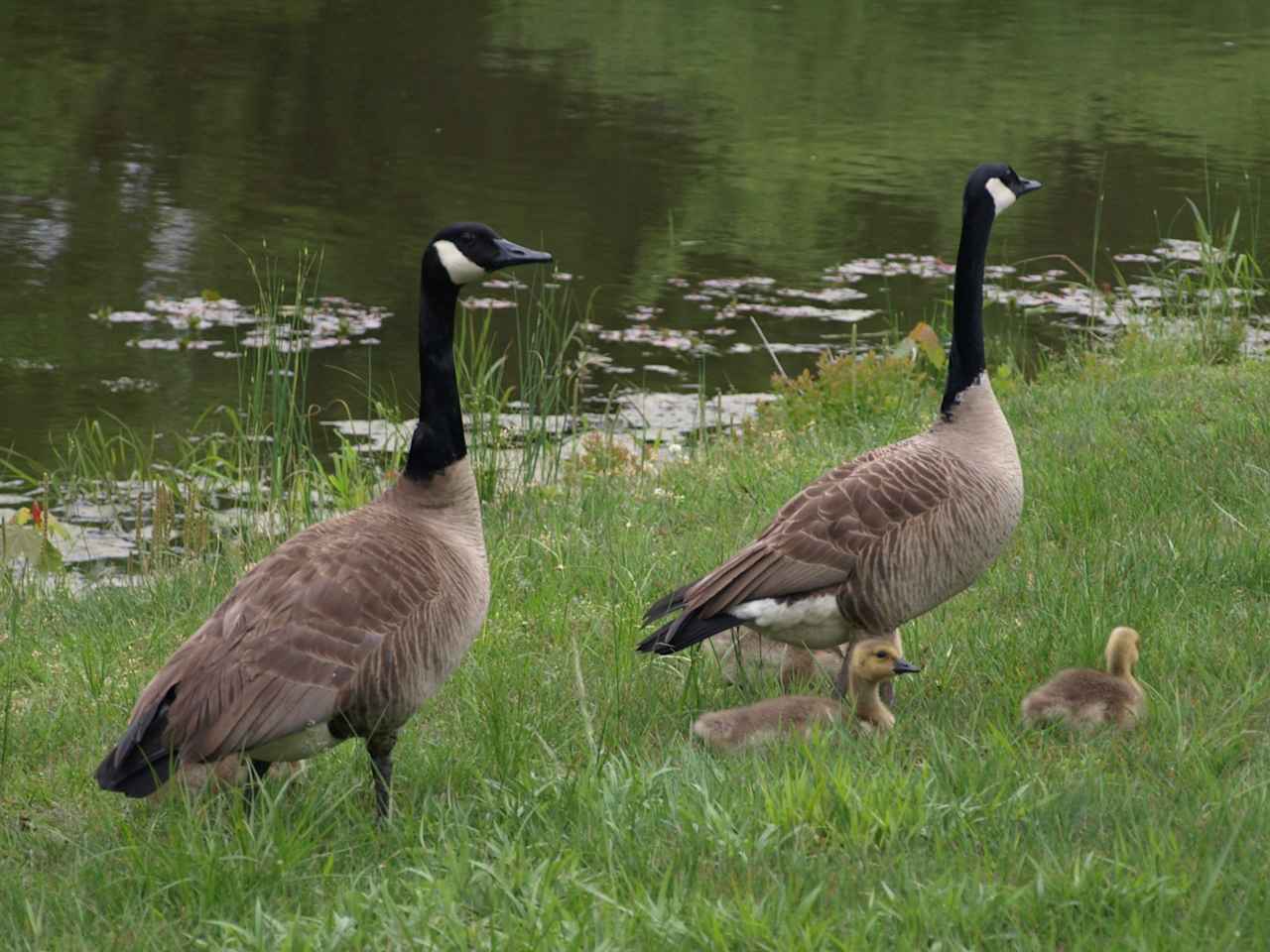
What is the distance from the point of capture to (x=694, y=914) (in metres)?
3.57

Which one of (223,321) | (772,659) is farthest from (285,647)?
(223,321)

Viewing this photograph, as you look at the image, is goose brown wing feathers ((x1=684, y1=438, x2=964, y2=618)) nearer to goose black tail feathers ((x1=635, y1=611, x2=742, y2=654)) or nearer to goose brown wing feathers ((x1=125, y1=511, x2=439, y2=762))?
goose black tail feathers ((x1=635, y1=611, x2=742, y2=654))

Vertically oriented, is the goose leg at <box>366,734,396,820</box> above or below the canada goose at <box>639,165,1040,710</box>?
below

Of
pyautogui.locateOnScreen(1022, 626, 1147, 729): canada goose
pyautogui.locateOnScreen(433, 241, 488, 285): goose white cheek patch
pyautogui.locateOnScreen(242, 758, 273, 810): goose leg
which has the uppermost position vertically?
pyautogui.locateOnScreen(433, 241, 488, 285): goose white cheek patch

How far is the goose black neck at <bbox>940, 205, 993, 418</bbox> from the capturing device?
619 cm

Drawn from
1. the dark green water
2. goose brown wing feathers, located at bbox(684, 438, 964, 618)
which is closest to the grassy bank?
goose brown wing feathers, located at bbox(684, 438, 964, 618)

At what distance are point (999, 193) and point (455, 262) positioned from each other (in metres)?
2.52

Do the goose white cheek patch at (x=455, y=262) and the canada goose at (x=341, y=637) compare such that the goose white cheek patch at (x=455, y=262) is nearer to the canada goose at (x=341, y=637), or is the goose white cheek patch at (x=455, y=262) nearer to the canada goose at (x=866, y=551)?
the canada goose at (x=341, y=637)

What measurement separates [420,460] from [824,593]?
1454 mm

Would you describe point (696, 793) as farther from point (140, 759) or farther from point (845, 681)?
point (140, 759)

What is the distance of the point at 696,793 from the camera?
4.27 metres

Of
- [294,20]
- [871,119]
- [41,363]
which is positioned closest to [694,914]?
[41,363]

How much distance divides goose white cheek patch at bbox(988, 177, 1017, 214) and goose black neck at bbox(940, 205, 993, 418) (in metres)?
0.06

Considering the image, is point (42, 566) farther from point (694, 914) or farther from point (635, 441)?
point (694, 914)
